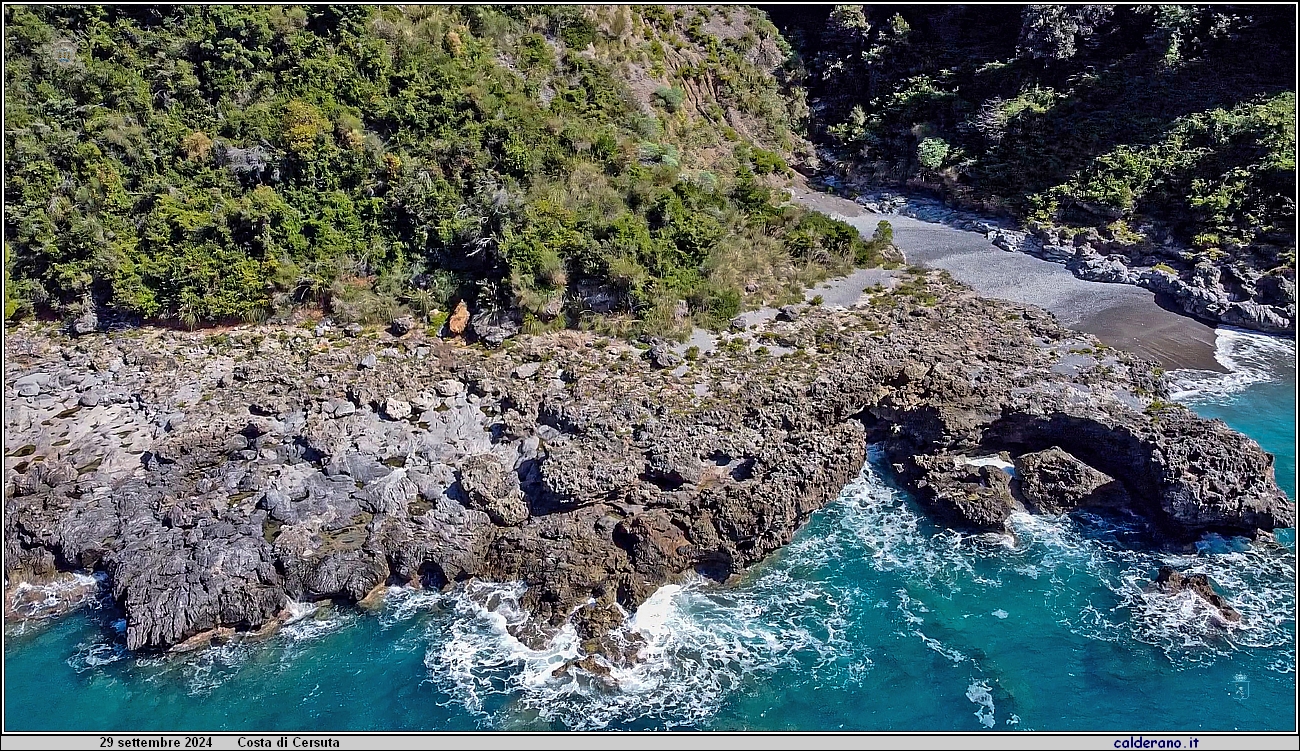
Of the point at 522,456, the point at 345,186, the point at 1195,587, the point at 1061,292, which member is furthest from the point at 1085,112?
the point at 345,186

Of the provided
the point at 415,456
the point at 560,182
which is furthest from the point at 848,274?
the point at 415,456

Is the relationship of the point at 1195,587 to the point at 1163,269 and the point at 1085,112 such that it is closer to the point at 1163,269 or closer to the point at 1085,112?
the point at 1163,269

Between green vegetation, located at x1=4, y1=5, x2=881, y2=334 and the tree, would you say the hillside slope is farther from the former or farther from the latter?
green vegetation, located at x1=4, y1=5, x2=881, y2=334

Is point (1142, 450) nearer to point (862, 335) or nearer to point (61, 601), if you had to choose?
point (862, 335)

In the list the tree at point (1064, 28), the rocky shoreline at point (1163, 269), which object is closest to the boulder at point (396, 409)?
the rocky shoreline at point (1163, 269)

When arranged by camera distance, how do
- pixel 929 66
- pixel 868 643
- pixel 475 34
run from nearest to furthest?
1. pixel 868 643
2. pixel 475 34
3. pixel 929 66

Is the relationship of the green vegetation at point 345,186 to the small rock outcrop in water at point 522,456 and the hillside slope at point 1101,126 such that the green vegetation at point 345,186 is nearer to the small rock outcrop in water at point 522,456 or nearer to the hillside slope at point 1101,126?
the small rock outcrop in water at point 522,456
